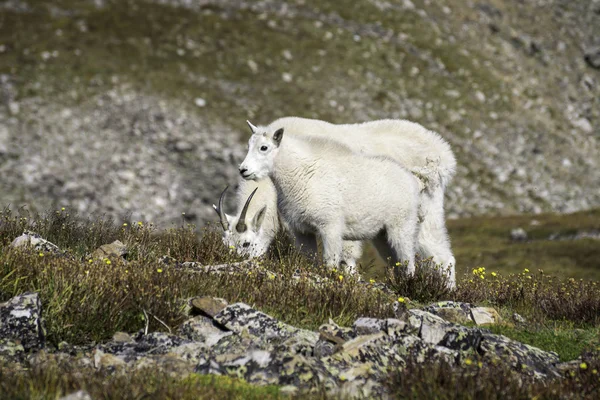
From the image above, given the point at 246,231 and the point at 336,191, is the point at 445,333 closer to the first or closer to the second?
the point at 336,191

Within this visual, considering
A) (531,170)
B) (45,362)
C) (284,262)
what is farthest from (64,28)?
(45,362)

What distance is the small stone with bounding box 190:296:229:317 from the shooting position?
7664 millimetres

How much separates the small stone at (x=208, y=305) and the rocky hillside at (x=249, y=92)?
25066 millimetres

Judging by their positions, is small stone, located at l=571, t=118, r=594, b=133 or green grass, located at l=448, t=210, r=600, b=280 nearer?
green grass, located at l=448, t=210, r=600, b=280

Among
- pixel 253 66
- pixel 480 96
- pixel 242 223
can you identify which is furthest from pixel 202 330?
pixel 480 96

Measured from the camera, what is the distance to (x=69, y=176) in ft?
113

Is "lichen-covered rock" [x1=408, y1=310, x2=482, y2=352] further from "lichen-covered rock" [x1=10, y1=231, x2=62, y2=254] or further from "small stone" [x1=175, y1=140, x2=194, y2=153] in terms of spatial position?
"small stone" [x1=175, y1=140, x2=194, y2=153]

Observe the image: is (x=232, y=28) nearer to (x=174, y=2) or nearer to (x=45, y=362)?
(x=174, y=2)

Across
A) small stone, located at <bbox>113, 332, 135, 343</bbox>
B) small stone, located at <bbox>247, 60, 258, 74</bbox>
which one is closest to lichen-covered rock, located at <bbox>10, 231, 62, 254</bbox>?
small stone, located at <bbox>113, 332, 135, 343</bbox>

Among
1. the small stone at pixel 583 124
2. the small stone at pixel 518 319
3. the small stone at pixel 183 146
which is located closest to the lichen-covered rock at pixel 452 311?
the small stone at pixel 518 319

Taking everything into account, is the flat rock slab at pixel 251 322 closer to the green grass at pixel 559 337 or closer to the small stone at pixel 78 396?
the small stone at pixel 78 396

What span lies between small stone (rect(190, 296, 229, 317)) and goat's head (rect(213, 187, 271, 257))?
4269mm

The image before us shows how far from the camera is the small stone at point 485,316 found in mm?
8633

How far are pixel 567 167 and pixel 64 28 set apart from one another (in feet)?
106
